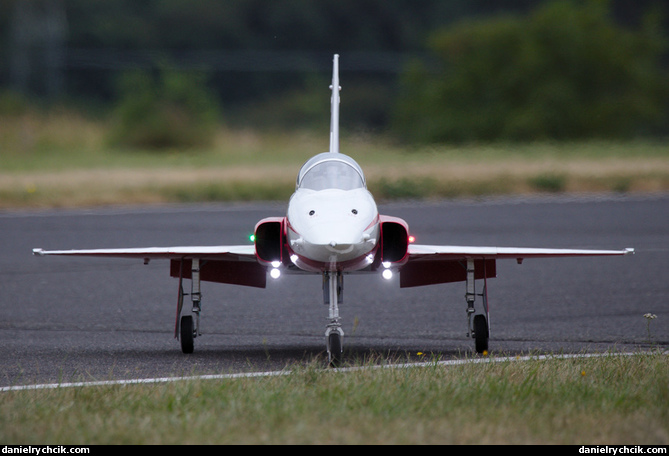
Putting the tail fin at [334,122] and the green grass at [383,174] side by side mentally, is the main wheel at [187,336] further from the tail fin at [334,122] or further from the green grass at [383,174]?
the green grass at [383,174]

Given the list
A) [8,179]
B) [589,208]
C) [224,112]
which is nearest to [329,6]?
[224,112]

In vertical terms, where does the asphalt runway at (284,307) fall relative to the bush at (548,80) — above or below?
below

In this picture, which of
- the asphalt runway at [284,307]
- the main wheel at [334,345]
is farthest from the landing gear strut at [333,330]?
the asphalt runway at [284,307]

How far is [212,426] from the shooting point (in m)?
5.14

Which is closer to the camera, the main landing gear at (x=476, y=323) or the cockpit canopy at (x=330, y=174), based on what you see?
the cockpit canopy at (x=330, y=174)

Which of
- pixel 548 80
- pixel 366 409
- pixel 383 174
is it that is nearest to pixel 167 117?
pixel 548 80

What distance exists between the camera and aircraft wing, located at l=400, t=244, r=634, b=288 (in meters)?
8.03

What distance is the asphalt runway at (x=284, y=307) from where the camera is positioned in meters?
8.36

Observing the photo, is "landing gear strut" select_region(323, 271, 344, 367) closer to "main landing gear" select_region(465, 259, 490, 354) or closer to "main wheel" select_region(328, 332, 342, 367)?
"main wheel" select_region(328, 332, 342, 367)

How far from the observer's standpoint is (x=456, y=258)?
8109mm

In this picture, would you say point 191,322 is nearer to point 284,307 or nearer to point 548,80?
point 284,307

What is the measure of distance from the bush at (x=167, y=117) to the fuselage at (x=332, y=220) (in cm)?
3519

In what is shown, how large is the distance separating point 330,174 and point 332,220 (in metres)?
0.81

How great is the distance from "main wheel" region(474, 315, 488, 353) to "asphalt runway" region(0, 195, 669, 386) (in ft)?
0.42
